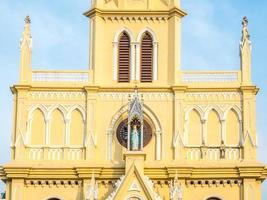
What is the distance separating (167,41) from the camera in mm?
37812

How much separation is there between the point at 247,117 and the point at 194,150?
2.65 meters

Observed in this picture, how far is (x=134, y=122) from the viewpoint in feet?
118

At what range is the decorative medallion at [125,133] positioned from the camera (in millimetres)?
36500

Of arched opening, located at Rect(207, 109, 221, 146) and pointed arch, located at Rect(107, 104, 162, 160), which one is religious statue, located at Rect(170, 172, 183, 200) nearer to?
pointed arch, located at Rect(107, 104, 162, 160)

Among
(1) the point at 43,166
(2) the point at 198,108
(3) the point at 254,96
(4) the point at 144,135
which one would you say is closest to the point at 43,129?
(1) the point at 43,166

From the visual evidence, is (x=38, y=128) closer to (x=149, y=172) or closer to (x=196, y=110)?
(x=149, y=172)

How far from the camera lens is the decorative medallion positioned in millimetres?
36500

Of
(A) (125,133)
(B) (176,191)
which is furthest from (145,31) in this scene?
(B) (176,191)

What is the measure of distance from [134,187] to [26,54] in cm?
760

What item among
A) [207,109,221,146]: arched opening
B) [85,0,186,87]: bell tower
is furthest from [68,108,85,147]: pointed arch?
[207,109,221,146]: arched opening

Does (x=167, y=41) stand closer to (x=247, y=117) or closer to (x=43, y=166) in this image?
(x=247, y=117)

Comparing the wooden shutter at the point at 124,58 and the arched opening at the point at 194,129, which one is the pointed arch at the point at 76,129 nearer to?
the wooden shutter at the point at 124,58

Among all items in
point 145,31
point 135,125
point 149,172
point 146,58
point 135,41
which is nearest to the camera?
point 149,172

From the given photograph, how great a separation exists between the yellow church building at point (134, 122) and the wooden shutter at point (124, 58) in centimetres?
4
